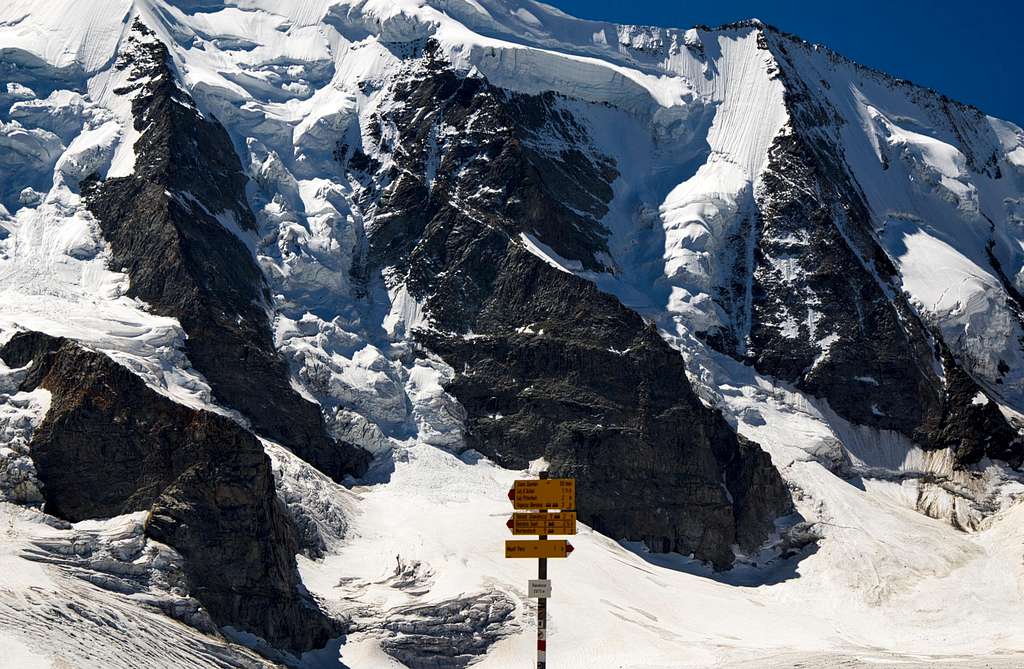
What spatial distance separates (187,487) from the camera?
3691 inches

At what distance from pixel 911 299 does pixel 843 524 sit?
28874mm

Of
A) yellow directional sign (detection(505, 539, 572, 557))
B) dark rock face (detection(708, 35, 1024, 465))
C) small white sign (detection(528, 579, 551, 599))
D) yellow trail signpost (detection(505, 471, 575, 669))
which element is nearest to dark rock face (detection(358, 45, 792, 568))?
dark rock face (detection(708, 35, 1024, 465))

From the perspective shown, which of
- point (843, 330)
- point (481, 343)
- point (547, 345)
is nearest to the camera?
point (547, 345)

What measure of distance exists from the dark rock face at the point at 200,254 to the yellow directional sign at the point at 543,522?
58060 millimetres

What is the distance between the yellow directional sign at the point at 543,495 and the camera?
2328 inches

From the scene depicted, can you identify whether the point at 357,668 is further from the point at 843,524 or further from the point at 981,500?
the point at 981,500

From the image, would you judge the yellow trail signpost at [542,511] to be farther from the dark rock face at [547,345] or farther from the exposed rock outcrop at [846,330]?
the exposed rock outcrop at [846,330]

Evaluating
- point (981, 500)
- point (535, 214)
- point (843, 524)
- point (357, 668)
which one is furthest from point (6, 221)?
point (981, 500)

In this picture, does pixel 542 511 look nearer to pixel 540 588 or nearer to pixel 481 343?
pixel 540 588

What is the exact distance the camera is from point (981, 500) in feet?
420

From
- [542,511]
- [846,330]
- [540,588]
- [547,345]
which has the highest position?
[846,330]

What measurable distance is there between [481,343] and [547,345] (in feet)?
16.3

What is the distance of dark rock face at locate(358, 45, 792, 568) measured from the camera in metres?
121

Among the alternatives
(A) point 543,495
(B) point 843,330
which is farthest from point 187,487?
(B) point 843,330
